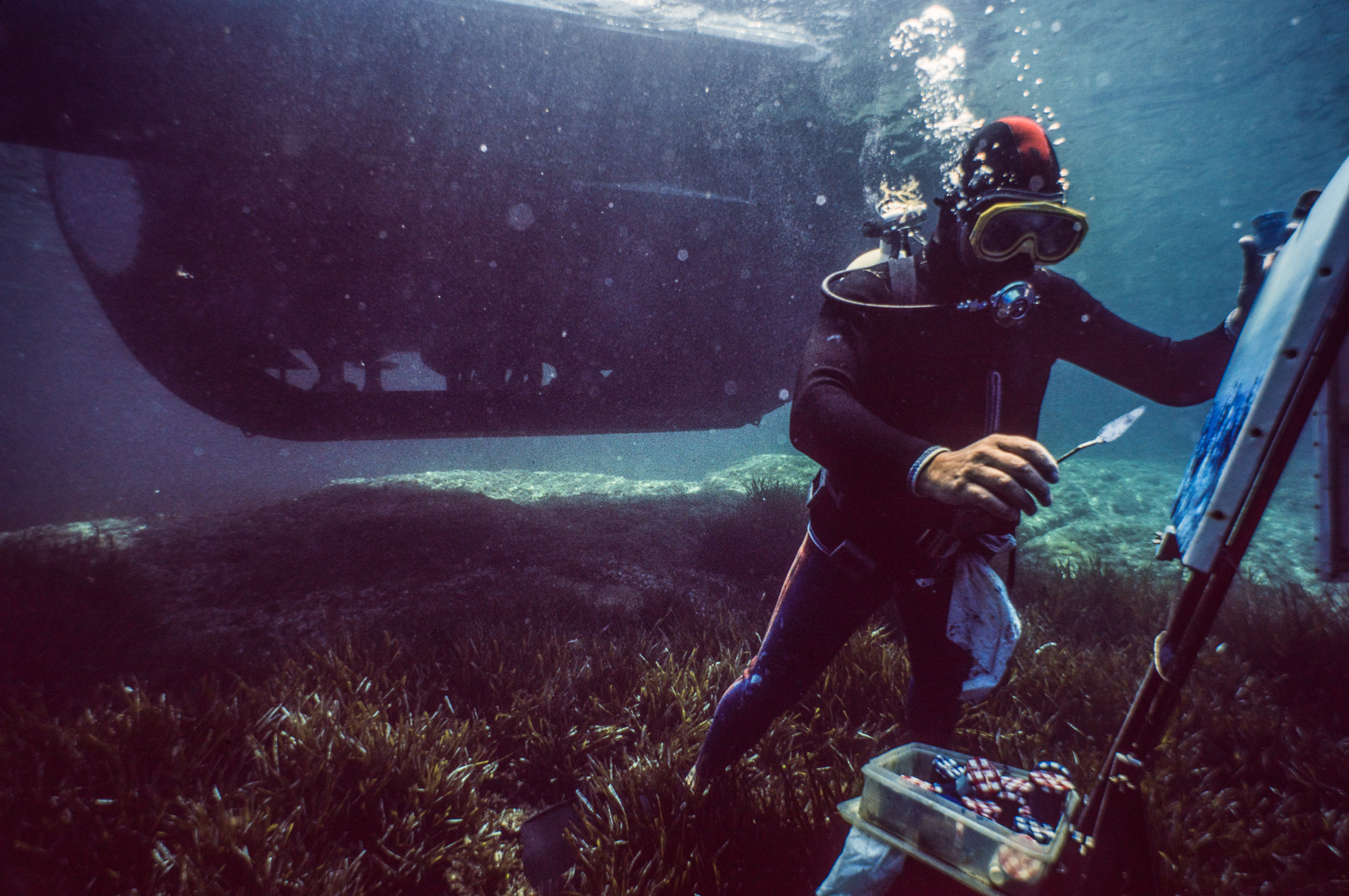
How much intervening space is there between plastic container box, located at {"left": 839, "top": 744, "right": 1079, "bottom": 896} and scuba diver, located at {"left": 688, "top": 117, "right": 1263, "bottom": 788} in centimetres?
43

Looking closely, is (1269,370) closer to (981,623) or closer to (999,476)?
(999,476)

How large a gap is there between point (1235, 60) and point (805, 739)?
21.9 m

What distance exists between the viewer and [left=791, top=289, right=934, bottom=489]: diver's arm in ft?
4.83

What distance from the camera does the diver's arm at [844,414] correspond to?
1472mm

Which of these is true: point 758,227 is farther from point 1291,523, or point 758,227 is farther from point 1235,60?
point 1235,60

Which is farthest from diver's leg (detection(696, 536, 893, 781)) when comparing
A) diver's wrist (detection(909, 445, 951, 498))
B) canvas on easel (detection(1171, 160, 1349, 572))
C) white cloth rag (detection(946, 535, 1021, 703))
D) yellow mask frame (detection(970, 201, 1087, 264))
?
yellow mask frame (detection(970, 201, 1087, 264))

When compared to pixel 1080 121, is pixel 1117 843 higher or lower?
lower

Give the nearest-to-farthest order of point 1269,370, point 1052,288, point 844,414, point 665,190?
point 1269,370 → point 844,414 → point 1052,288 → point 665,190

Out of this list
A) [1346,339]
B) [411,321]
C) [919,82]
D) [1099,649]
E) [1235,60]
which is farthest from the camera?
[1235,60]

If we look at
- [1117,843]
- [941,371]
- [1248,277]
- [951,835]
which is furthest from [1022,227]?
[951,835]

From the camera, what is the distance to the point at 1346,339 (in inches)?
41.0

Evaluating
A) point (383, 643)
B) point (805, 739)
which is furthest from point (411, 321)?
point (805, 739)

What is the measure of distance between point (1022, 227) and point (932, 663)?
1868mm

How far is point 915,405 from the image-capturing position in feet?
6.19
